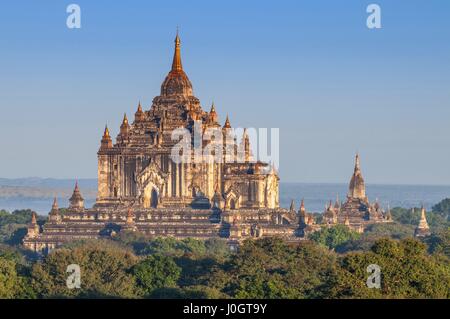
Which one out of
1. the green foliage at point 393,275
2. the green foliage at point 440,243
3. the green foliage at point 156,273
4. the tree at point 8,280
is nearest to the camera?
the green foliage at point 393,275

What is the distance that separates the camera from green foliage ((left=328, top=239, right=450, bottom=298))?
75.3m

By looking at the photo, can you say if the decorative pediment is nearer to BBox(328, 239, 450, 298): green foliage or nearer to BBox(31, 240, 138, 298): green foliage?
BBox(31, 240, 138, 298): green foliage

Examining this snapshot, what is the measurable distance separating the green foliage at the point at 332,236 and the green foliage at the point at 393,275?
5897 cm

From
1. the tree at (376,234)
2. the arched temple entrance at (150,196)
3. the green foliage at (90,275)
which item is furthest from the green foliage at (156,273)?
the arched temple entrance at (150,196)

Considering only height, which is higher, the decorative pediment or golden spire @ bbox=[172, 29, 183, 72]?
golden spire @ bbox=[172, 29, 183, 72]

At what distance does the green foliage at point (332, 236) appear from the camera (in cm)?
14462

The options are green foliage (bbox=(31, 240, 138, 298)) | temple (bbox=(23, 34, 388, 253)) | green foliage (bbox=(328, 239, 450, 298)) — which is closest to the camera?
green foliage (bbox=(328, 239, 450, 298))

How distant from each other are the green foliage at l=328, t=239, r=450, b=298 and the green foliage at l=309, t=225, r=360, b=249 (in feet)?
193

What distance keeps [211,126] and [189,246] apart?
704 inches

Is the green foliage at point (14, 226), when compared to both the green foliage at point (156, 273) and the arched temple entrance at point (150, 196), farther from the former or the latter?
the green foliage at point (156, 273)

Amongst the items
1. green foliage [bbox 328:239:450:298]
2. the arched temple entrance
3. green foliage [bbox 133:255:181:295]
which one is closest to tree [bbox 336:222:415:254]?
the arched temple entrance
